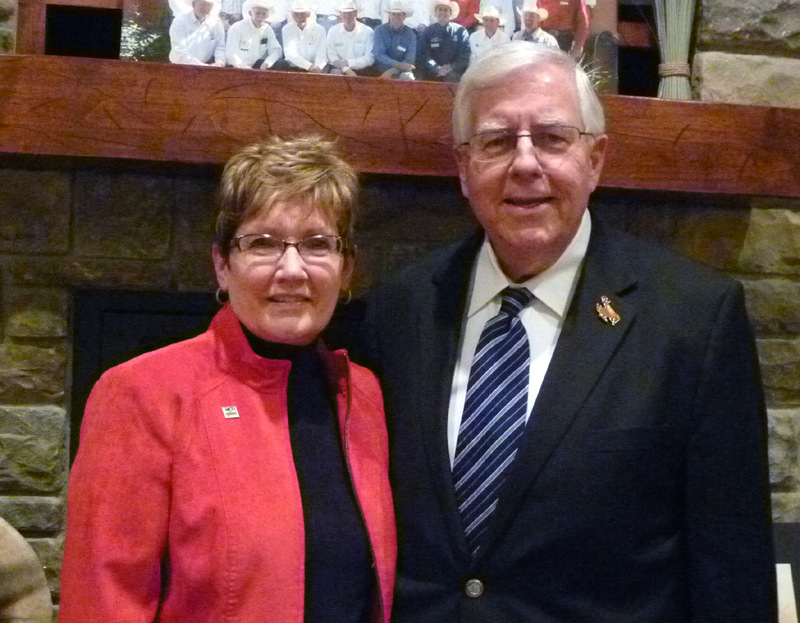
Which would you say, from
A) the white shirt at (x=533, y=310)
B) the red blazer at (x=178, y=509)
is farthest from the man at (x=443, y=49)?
the red blazer at (x=178, y=509)

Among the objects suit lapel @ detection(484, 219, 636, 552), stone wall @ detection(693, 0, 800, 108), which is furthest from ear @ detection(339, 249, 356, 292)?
stone wall @ detection(693, 0, 800, 108)

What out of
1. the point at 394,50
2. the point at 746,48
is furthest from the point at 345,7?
the point at 746,48

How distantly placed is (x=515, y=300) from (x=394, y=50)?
2.44ft

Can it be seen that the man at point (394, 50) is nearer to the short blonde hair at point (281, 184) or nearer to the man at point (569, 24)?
the man at point (569, 24)

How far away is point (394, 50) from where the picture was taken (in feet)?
6.56

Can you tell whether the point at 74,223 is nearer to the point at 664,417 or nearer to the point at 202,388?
Answer: the point at 202,388

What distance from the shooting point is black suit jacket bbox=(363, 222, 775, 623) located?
1.41 metres

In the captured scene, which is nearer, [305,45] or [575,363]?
[575,363]

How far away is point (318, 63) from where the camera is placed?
197 cm

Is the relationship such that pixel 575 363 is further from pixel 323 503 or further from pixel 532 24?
pixel 532 24

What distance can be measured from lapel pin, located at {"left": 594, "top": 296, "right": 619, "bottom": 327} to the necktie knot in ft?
0.40

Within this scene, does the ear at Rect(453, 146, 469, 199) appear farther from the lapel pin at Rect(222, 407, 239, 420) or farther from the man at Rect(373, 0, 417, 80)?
the lapel pin at Rect(222, 407, 239, 420)

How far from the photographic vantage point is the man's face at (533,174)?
1.52 meters

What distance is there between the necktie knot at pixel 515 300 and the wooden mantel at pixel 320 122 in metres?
0.46
